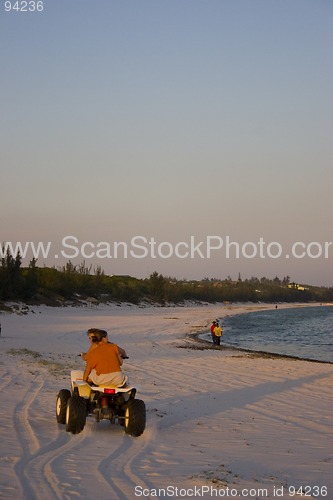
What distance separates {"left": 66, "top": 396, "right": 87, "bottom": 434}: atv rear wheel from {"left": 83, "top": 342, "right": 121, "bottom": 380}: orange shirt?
527mm

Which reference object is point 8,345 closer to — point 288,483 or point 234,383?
point 234,383

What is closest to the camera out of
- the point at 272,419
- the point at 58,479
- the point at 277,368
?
the point at 58,479

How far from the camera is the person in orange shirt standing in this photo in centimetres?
913

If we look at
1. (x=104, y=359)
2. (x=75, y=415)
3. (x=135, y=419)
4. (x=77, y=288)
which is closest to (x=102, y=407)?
(x=75, y=415)

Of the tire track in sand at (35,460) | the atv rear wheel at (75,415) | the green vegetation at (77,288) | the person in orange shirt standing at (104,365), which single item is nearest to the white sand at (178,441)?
the tire track in sand at (35,460)

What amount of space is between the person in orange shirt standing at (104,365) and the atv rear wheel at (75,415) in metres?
0.43

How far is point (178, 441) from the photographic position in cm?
888

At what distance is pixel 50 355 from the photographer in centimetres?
2109

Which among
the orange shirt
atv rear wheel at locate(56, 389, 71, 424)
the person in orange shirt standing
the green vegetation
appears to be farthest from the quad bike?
the green vegetation

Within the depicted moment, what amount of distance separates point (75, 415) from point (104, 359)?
894 mm

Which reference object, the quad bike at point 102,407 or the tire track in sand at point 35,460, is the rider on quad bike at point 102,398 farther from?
the tire track in sand at point 35,460

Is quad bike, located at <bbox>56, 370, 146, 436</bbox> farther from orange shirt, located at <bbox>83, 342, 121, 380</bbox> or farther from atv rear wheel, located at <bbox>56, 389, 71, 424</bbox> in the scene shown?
orange shirt, located at <bbox>83, 342, 121, 380</bbox>

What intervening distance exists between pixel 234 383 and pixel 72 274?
6507 centimetres

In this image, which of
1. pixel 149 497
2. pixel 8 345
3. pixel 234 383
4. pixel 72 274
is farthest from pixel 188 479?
pixel 72 274
